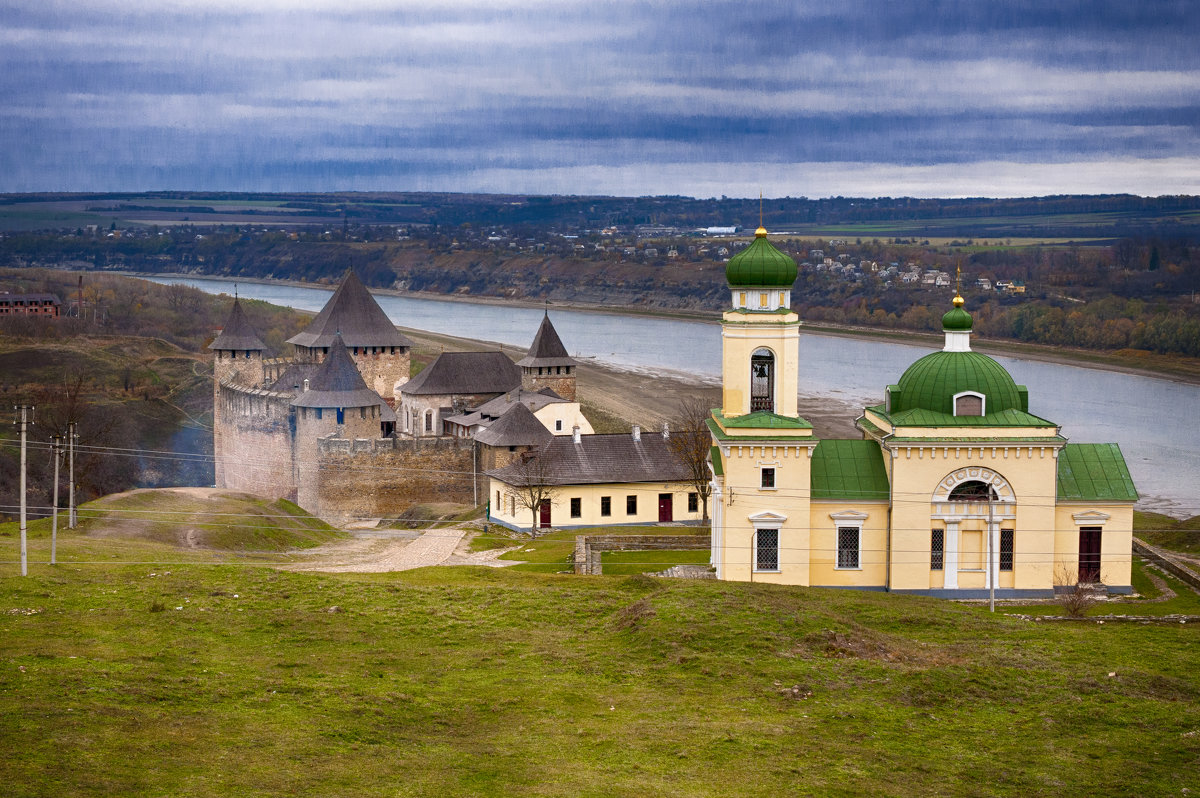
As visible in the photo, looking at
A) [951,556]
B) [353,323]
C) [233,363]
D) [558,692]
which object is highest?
[353,323]

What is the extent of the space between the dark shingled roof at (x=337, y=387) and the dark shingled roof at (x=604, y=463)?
311 inches

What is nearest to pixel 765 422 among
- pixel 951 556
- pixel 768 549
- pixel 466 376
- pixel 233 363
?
pixel 768 549

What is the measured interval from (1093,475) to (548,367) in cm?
2548

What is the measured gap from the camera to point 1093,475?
29188mm

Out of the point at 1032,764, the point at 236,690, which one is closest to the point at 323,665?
the point at 236,690

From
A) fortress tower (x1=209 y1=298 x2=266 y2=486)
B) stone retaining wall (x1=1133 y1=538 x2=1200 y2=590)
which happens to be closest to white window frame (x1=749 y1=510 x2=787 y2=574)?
stone retaining wall (x1=1133 y1=538 x2=1200 y2=590)

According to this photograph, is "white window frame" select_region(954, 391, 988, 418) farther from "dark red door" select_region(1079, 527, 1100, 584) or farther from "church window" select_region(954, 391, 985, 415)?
"dark red door" select_region(1079, 527, 1100, 584)

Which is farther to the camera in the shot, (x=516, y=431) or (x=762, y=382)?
(x=516, y=431)

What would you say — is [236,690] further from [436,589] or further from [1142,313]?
[1142,313]

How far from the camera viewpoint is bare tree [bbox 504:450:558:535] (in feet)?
123

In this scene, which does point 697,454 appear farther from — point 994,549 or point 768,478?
point 994,549

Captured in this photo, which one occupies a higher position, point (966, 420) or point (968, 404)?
point (968, 404)

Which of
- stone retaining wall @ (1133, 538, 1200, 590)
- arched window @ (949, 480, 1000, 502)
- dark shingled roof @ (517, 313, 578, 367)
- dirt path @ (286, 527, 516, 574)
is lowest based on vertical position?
dirt path @ (286, 527, 516, 574)

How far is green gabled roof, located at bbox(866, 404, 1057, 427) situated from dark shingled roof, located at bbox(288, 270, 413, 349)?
31667 mm
